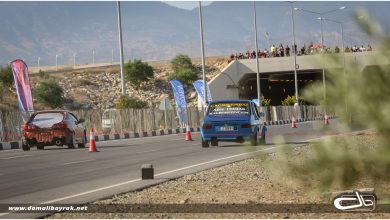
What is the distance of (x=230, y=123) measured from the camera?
26.9m

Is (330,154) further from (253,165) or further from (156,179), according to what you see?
(253,165)

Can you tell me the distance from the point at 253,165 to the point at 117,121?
29036 millimetres

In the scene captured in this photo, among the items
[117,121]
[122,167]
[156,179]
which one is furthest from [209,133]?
[117,121]

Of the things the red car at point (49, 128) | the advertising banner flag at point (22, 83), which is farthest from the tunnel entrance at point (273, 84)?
the red car at point (49, 128)

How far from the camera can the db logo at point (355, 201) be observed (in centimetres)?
977

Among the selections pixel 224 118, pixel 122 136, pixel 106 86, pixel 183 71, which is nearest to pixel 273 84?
pixel 183 71

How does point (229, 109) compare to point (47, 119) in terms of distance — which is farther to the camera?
point (47, 119)

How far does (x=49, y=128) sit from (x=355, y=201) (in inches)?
784

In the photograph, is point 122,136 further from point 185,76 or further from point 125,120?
point 185,76

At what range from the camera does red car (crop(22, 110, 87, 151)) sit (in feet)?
94.7

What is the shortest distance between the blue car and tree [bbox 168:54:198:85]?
84285 mm

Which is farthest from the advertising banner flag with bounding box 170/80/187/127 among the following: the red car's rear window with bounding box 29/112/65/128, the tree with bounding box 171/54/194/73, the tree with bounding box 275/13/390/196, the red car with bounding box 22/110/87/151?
the tree with bounding box 171/54/194/73

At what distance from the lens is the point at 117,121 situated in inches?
1887

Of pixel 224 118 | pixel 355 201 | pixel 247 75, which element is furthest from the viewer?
pixel 247 75
